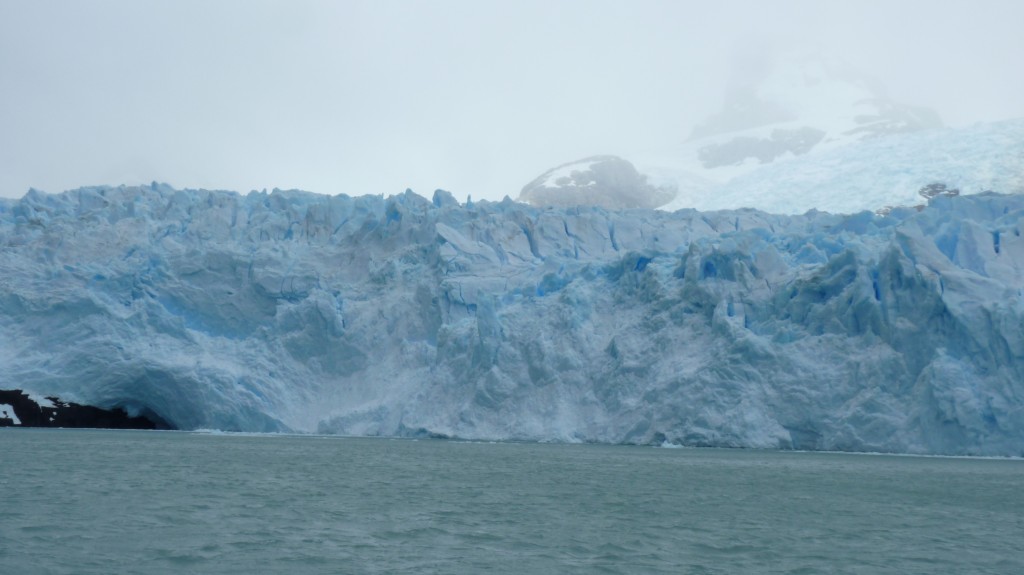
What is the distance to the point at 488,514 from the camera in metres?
11.5

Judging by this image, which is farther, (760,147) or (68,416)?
(760,147)

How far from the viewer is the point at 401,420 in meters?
23.2

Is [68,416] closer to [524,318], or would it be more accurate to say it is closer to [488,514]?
[524,318]

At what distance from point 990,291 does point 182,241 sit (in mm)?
17999

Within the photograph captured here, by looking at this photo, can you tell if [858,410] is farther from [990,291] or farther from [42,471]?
[42,471]

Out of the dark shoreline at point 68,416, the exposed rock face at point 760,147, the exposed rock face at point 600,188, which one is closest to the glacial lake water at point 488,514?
the dark shoreline at point 68,416

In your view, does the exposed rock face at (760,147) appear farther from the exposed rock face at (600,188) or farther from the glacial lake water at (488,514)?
the glacial lake water at (488,514)

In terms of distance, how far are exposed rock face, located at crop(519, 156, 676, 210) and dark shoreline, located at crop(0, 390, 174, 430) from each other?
71.3 ft

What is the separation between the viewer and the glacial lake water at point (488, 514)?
28.6 feet

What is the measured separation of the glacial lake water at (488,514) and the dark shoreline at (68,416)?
5522mm

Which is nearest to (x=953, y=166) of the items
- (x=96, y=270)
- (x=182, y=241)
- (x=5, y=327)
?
(x=182, y=241)

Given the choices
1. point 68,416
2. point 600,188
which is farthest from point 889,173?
point 68,416

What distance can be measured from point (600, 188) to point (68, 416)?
26135mm

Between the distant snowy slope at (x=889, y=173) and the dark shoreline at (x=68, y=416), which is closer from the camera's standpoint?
the dark shoreline at (x=68, y=416)
